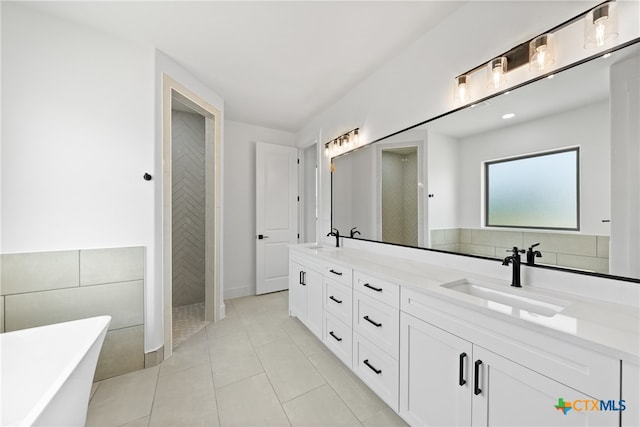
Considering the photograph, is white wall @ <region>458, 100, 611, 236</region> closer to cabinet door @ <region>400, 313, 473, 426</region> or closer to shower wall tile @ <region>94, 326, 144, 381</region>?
cabinet door @ <region>400, 313, 473, 426</region>

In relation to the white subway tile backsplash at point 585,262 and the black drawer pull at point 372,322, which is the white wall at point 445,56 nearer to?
the white subway tile backsplash at point 585,262

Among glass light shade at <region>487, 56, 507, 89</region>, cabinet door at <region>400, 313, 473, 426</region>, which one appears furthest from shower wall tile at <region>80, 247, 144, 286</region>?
glass light shade at <region>487, 56, 507, 89</region>

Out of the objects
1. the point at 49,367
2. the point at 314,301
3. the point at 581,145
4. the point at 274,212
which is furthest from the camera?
the point at 274,212

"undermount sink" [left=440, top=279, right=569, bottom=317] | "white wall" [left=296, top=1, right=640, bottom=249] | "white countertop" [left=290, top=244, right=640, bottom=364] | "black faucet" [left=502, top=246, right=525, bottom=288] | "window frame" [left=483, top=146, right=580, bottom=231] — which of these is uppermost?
"white wall" [left=296, top=1, right=640, bottom=249]

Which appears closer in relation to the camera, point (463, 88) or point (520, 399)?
point (520, 399)

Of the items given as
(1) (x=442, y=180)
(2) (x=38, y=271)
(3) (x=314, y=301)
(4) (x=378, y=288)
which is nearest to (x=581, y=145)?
(1) (x=442, y=180)

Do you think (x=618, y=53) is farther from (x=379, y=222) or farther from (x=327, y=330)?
(x=327, y=330)

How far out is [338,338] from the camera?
2020 millimetres

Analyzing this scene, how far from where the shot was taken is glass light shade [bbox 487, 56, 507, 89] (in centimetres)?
138

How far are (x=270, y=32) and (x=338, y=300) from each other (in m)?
2.20

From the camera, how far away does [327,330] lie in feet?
7.18

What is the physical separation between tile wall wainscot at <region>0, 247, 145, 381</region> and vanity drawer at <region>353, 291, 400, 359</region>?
1780 mm

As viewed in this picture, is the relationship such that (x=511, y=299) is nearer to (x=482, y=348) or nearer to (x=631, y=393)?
(x=482, y=348)

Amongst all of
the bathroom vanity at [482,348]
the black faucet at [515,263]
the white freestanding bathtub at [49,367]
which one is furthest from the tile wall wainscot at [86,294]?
the black faucet at [515,263]
